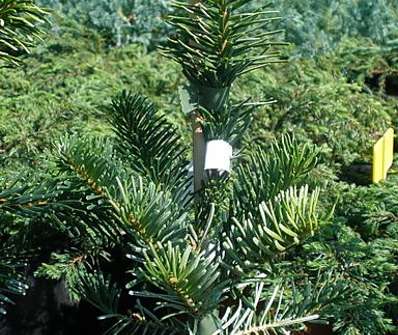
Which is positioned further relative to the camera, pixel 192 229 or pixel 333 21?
pixel 333 21

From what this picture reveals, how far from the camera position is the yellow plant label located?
1.72m

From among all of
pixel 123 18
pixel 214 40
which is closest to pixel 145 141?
pixel 214 40

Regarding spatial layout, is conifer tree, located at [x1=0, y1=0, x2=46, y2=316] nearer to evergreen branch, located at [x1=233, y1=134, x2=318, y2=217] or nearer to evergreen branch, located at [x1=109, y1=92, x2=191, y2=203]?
evergreen branch, located at [x1=109, y1=92, x2=191, y2=203]

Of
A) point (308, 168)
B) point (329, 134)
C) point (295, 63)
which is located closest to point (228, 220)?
point (308, 168)

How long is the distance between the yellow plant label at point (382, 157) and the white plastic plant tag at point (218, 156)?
23.6 inches

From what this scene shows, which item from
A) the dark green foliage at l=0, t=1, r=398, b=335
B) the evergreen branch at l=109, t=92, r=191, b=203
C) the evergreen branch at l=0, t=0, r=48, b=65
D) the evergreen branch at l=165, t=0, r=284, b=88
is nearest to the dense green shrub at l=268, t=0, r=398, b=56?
the dark green foliage at l=0, t=1, r=398, b=335

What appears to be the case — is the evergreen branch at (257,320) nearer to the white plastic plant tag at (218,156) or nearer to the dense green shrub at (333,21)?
the white plastic plant tag at (218,156)

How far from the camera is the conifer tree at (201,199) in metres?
1.09

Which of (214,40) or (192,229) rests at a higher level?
(214,40)

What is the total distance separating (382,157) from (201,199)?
667mm

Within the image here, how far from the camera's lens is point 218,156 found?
3.85 feet

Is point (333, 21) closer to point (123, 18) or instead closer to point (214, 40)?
point (123, 18)

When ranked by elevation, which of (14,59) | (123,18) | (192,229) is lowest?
(192,229)

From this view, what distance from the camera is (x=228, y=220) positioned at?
1.22 m
